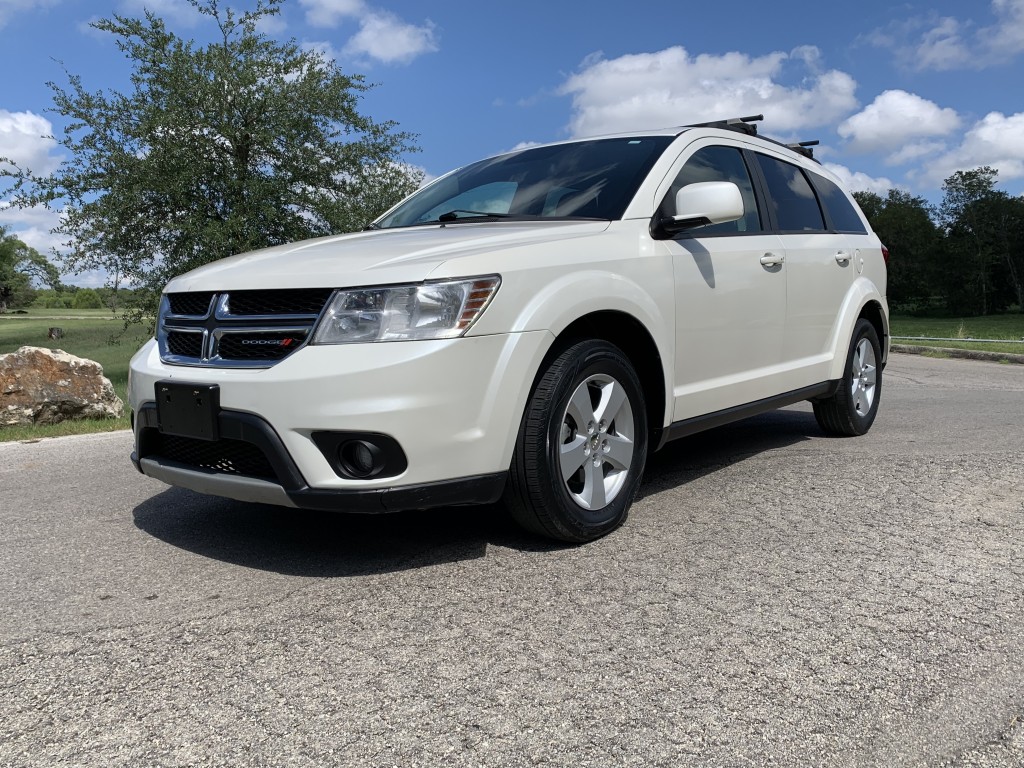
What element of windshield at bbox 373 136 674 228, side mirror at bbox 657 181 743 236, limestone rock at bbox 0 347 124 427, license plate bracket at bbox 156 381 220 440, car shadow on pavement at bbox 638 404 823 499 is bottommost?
car shadow on pavement at bbox 638 404 823 499

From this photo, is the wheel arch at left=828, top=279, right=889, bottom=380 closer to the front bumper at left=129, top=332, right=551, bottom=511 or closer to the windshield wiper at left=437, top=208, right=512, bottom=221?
the windshield wiper at left=437, top=208, right=512, bottom=221

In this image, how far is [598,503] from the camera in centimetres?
355

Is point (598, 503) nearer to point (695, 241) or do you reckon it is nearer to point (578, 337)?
point (578, 337)

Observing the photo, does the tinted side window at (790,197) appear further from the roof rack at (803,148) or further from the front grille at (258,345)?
the front grille at (258,345)

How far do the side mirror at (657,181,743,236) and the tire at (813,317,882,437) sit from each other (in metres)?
2.25

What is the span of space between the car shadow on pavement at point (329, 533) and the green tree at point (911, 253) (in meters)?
67.7

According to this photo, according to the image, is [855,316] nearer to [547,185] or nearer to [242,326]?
[547,185]

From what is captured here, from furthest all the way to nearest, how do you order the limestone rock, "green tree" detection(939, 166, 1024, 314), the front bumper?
"green tree" detection(939, 166, 1024, 314) < the limestone rock < the front bumper

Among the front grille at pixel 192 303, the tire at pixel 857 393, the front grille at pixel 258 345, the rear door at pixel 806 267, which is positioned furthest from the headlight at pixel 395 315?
the tire at pixel 857 393

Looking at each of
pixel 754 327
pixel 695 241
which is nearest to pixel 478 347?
pixel 695 241

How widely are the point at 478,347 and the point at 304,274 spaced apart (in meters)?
0.69

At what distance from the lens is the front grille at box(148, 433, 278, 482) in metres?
3.14

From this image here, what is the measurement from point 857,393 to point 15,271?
273 ft

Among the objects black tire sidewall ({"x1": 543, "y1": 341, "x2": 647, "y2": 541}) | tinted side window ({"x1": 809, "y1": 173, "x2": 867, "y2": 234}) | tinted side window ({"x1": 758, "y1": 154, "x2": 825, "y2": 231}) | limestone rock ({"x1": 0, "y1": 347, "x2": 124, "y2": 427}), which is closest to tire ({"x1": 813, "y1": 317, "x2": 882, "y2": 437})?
tinted side window ({"x1": 809, "y1": 173, "x2": 867, "y2": 234})
